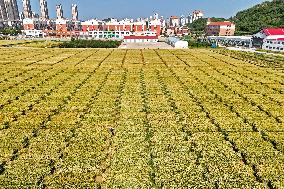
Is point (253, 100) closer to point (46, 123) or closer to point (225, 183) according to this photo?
point (225, 183)

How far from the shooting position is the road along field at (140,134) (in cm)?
1260

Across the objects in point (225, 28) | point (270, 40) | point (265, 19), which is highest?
point (265, 19)

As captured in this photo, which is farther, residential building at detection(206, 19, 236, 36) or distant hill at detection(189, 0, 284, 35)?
residential building at detection(206, 19, 236, 36)

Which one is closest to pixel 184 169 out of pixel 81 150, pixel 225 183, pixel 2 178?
pixel 225 183

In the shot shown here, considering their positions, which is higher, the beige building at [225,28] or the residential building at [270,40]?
the beige building at [225,28]

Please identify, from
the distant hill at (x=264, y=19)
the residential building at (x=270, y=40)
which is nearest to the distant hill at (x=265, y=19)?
the distant hill at (x=264, y=19)

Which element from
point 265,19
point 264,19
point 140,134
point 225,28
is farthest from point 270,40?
point 225,28

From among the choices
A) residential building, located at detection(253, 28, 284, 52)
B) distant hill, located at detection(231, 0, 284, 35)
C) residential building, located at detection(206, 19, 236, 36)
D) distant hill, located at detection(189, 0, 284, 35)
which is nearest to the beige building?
residential building, located at detection(206, 19, 236, 36)

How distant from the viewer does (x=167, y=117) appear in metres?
20.3

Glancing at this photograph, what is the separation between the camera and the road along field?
41.3ft

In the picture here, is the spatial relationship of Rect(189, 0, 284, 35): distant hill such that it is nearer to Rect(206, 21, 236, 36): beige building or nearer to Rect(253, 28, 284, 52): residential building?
Rect(206, 21, 236, 36): beige building

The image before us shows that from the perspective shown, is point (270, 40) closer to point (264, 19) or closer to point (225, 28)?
point (264, 19)

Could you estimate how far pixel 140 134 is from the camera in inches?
675

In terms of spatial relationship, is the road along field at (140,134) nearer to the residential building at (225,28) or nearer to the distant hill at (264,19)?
the distant hill at (264,19)
